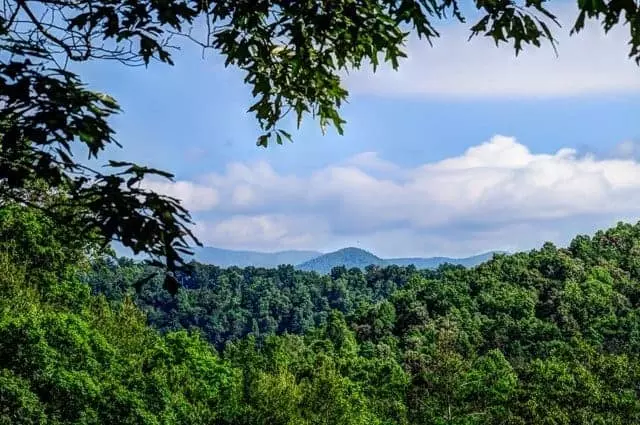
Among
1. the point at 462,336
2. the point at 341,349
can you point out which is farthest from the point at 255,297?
the point at 341,349

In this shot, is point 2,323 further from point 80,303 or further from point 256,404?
point 256,404

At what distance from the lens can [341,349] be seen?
57.3 m

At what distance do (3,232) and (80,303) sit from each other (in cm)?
400

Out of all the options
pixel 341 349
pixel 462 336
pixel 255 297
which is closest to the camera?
pixel 341 349

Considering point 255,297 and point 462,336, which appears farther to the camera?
point 255,297

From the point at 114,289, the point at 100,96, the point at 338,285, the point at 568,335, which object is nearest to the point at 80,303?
the point at 100,96

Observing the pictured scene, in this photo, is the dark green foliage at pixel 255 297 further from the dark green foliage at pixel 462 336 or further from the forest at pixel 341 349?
the forest at pixel 341 349

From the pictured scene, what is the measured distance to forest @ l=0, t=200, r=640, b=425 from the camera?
83.4ft

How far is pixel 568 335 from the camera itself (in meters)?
65.6

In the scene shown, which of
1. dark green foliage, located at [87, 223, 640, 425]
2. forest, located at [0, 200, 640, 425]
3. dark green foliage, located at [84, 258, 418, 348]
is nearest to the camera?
forest, located at [0, 200, 640, 425]

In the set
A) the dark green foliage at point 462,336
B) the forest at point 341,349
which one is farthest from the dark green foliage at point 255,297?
the forest at point 341,349

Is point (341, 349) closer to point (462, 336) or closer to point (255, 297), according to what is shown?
point (462, 336)

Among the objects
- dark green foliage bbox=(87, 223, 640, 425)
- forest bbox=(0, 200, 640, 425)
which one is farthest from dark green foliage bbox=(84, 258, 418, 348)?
forest bbox=(0, 200, 640, 425)

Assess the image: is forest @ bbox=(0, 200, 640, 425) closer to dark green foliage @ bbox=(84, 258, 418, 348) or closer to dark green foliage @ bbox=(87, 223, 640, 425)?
dark green foliage @ bbox=(87, 223, 640, 425)
